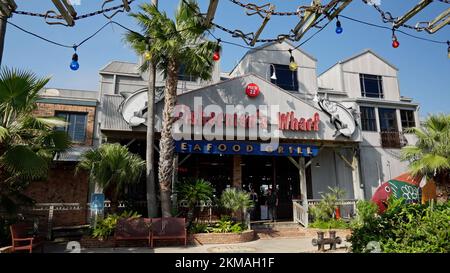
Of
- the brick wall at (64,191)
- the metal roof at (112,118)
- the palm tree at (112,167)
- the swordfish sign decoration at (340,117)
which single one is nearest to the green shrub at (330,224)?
the swordfish sign decoration at (340,117)

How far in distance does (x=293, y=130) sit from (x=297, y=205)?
371 centimetres

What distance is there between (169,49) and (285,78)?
32.8ft

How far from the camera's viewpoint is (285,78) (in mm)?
19672

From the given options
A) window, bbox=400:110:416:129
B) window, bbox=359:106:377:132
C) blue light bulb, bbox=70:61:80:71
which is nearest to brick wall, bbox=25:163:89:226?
blue light bulb, bbox=70:61:80:71

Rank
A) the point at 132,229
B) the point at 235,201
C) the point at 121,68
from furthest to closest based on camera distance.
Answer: the point at 121,68 < the point at 235,201 < the point at 132,229

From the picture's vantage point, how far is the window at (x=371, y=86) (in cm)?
2109

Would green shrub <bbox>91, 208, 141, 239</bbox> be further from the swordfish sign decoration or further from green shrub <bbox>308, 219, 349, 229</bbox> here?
the swordfish sign decoration

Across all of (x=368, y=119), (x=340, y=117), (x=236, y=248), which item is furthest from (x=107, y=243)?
(x=368, y=119)

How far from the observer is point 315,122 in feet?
49.5

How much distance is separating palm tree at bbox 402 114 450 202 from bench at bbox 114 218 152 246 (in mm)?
9483

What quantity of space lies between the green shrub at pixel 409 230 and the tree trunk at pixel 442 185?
4352 millimetres

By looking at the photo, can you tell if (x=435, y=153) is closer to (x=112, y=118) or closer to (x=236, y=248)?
(x=236, y=248)

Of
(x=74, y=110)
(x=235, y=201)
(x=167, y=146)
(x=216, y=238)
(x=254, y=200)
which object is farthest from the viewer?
(x=254, y=200)

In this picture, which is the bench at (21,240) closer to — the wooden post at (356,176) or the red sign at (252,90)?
the red sign at (252,90)
